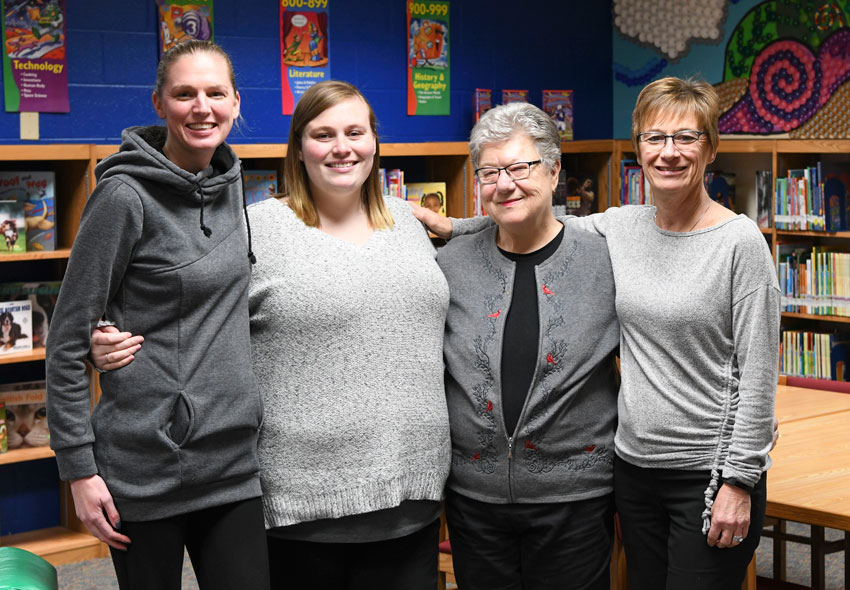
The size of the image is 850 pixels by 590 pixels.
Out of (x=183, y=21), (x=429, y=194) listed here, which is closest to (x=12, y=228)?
(x=183, y=21)

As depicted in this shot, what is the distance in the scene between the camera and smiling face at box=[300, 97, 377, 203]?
7.03 ft

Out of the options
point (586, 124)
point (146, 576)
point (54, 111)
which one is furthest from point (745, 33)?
point (146, 576)

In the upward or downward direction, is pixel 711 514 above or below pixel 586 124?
below

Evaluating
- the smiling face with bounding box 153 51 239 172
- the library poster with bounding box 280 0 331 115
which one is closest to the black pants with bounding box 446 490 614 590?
the smiling face with bounding box 153 51 239 172

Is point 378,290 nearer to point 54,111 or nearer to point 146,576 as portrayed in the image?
point 146,576

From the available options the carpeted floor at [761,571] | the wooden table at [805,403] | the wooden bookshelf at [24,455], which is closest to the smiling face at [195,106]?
the wooden table at [805,403]

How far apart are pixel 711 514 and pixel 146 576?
108 cm

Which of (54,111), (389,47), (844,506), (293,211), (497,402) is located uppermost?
(389,47)

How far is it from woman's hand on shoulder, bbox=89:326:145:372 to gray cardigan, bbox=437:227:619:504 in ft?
2.32

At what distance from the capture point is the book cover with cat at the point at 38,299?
4336 mm

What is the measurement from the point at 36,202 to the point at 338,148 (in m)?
2.63

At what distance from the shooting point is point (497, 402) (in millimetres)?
2178

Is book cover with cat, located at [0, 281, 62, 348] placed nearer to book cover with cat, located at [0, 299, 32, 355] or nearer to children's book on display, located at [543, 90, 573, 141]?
book cover with cat, located at [0, 299, 32, 355]

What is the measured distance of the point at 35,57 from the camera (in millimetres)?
4430
